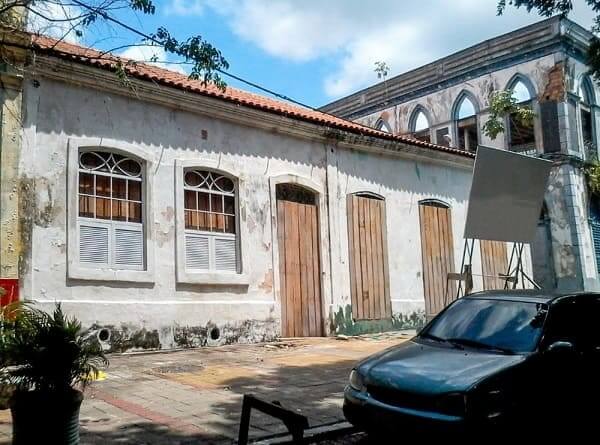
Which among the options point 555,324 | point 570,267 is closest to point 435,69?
point 570,267

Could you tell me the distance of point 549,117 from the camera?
2080cm

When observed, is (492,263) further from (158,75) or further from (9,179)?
(9,179)

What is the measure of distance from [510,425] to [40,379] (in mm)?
3632

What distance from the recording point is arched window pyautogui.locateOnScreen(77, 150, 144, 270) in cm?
956

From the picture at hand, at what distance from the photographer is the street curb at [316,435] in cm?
521

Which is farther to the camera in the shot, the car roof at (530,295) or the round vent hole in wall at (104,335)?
the round vent hole in wall at (104,335)

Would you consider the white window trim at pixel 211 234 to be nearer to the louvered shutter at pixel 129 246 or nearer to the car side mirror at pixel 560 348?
the louvered shutter at pixel 129 246

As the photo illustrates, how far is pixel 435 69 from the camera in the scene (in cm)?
2398

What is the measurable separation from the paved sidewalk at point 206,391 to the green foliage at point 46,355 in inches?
40.8

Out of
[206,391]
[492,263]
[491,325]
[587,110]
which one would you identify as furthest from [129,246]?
[587,110]

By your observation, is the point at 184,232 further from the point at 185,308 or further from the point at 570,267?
the point at 570,267

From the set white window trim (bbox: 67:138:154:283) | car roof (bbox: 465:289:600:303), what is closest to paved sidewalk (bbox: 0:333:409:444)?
white window trim (bbox: 67:138:154:283)

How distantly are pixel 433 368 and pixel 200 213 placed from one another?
711cm

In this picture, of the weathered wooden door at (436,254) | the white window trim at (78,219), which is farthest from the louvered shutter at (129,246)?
the weathered wooden door at (436,254)
